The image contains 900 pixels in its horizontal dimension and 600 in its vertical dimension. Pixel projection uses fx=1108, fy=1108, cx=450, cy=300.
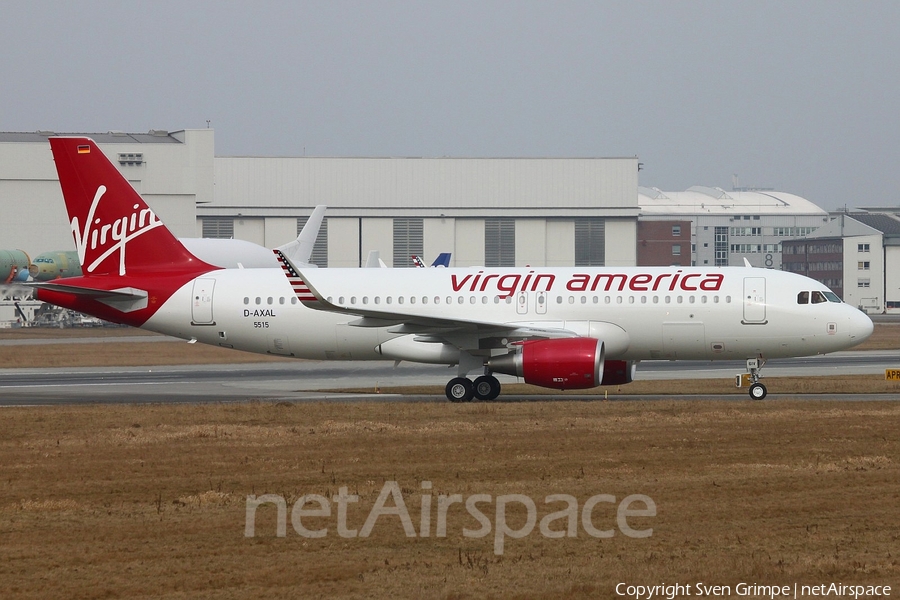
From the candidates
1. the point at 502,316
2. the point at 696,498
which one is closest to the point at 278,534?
the point at 696,498

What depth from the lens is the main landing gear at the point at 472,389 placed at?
30594mm

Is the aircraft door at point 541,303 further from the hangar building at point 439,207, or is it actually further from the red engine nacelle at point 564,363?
the hangar building at point 439,207

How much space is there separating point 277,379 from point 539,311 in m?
14.2

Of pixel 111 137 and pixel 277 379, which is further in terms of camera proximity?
pixel 111 137

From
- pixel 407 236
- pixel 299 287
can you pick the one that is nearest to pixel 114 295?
pixel 299 287

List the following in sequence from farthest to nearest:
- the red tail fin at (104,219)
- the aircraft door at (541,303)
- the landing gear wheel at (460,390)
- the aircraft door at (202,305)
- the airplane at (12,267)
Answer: the airplane at (12,267) → the red tail fin at (104,219) → the aircraft door at (202,305) → the aircraft door at (541,303) → the landing gear wheel at (460,390)

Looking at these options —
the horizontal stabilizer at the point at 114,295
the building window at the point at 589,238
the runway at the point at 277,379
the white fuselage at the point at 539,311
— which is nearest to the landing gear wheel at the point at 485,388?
the runway at the point at 277,379

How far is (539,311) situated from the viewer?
102 feet

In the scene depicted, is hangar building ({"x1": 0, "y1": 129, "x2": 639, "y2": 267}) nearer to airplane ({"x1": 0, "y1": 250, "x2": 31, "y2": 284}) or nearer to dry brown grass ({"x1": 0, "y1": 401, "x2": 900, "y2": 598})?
airplane ({"x1": 0, "y1": 250, "x2": 31, "y2": 284})

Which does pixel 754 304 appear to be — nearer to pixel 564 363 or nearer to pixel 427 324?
pixel 564 363

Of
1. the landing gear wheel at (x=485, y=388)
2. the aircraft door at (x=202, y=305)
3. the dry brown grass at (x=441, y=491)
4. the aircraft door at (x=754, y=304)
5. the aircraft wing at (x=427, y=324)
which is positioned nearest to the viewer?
the dry brown grass at (x=441, y=491)

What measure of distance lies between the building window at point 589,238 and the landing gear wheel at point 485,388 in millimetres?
78468

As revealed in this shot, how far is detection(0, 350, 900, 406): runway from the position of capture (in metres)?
33.2

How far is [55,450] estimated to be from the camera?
20.8 metres
